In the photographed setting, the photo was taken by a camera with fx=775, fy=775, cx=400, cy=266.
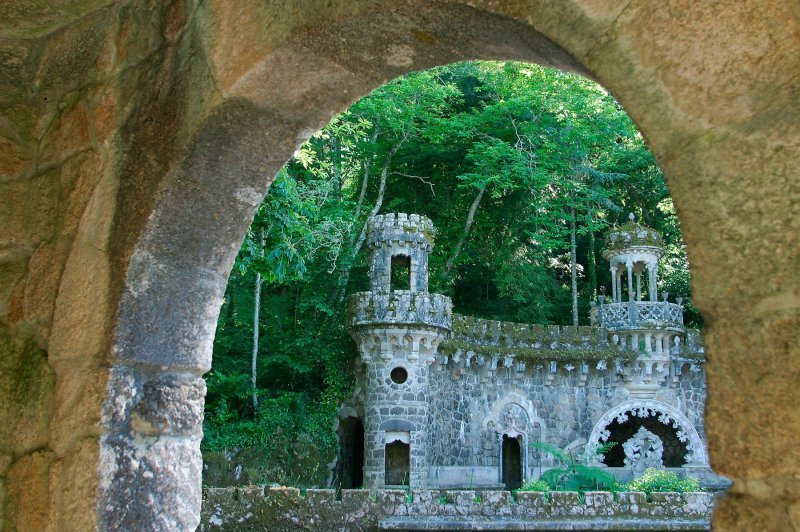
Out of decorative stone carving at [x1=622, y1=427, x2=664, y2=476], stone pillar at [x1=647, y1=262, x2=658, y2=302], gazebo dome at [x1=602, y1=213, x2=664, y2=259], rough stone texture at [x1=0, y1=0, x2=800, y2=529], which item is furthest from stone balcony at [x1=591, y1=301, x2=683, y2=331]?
rough stone texture at [x1=0, y1=0, x2=800, y2=529]

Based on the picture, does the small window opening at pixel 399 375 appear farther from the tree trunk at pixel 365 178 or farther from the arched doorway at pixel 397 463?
the tree trunk at pixel 365 178

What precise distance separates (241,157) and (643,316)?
18.5 meters

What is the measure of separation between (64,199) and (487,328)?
16.6 m

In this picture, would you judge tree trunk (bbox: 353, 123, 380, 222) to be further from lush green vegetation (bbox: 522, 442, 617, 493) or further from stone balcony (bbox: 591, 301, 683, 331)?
lush green vegetation (bbox: 522, 442, 617, 493)

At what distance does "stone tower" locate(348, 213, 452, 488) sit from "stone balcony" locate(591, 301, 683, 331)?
16.8ft

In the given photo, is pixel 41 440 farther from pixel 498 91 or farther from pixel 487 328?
pixel 498 91

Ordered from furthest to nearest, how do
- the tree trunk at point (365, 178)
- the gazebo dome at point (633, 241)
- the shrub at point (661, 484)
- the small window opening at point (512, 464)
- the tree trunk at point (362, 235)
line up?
the tree trunk at point (365, 178) → the gazebo dome at point (633, 241) → the tree trunk at point (362, 235) → the small window opening at point (512, 464) → the shrub at point (661, 484)

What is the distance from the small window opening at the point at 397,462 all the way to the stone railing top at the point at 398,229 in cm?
437

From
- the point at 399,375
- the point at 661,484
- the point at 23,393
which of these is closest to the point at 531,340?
the point at 399,375

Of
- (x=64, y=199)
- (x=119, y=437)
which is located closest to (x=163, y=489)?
(x=119, y=437)

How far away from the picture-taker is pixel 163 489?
2.27 m

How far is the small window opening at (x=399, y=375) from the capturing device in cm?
1642

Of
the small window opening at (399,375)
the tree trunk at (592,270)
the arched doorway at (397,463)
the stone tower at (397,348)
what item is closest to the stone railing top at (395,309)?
the stone tower at (397,348)

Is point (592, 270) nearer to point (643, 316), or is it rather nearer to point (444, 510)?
point (643, 316)
